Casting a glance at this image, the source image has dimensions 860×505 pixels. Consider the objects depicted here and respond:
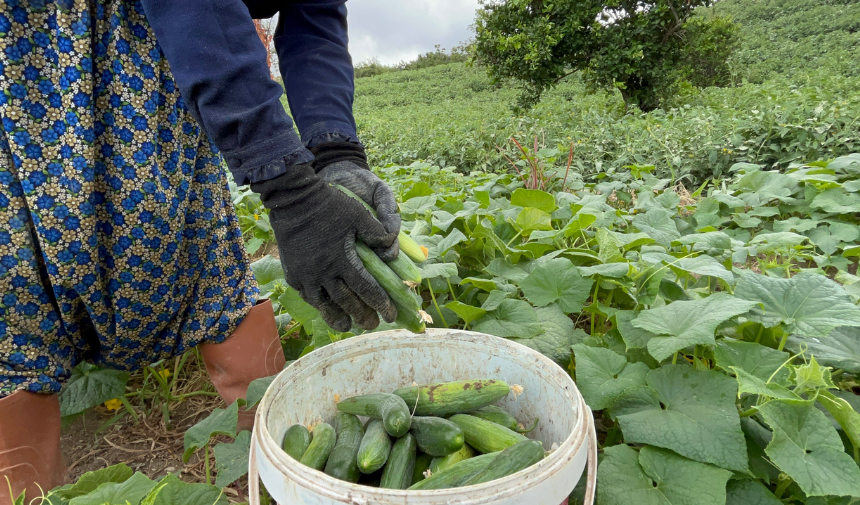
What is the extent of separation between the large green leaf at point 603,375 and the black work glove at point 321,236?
0.62 metres

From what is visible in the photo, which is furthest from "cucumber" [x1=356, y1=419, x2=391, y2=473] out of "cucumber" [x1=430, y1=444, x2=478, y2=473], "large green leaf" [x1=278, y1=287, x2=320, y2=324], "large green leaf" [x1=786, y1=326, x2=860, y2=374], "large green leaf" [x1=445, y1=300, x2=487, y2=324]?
"large green leaf" [x1=786, y1=326, x2=860, y2=374]

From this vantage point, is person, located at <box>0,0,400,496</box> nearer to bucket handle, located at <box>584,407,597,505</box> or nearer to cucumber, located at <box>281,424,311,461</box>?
cucumber, located at <box>281,424,311,461</box>

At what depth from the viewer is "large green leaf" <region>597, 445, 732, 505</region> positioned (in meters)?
1.27

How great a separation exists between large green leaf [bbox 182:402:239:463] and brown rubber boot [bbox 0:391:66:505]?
1.34 feet

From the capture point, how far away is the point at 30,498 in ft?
5.33

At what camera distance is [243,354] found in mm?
2057

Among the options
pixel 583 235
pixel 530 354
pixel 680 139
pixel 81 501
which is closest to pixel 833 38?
pixel 680 139

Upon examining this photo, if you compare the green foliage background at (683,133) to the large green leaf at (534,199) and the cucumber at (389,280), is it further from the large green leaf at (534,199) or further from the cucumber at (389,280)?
the cucumber at (389,280)

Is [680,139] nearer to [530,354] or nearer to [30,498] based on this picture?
[530,354]

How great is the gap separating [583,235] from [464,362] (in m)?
1.20

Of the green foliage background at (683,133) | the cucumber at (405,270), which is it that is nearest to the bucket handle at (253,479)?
the cucumber at (405,270)

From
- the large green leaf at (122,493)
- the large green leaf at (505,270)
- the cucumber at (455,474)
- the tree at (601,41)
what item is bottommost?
the cucumber at (455,474)

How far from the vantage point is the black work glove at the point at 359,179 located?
167 centimetres

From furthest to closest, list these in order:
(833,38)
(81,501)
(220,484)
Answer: (833,38), (220,484), (81,501)
